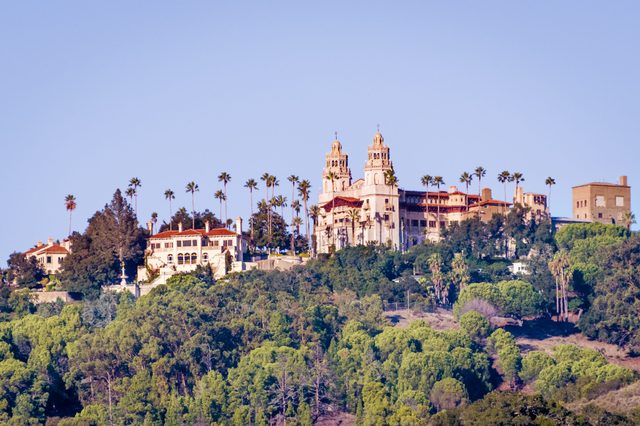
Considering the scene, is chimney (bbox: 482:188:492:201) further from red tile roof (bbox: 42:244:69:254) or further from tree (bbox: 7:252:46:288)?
tree (bbox: 7:252:46:288)

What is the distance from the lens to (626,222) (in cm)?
18188

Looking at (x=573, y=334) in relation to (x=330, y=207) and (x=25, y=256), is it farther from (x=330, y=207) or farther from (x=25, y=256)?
(x=25, y=256)

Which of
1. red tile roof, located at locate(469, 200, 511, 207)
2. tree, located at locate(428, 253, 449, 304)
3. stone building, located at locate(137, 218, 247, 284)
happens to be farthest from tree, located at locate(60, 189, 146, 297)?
Result: red tile roof, located at locate(469, 200, 511, 207)

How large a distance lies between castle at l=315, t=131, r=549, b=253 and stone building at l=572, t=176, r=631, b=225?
5540 millimetres

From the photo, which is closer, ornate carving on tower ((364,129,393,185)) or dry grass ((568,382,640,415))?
dry grass ((568,382,640,415))

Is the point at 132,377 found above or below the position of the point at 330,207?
below

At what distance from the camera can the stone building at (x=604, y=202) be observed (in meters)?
183

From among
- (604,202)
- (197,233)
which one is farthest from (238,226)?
(604,202)

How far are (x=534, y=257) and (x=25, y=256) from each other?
46.7m

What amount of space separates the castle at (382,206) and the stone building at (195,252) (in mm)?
10044

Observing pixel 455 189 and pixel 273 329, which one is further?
pixel 455 189

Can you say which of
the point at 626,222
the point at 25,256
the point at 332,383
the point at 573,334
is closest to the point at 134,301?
the point at 25,256

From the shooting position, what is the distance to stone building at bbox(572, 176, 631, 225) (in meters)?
183

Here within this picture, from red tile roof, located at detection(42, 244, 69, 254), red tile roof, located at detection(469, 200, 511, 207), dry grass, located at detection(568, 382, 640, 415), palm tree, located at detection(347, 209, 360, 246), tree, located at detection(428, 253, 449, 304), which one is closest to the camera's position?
dry grass, located at detection(568, 382, 640, 415)
